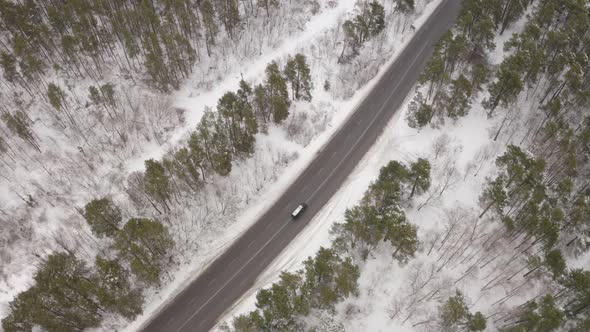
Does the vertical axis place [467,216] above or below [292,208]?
below

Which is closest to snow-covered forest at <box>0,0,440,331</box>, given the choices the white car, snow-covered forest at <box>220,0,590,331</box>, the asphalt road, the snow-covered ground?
the snow-covered ground

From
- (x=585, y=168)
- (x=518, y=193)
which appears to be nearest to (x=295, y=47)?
(x=518, y=193)

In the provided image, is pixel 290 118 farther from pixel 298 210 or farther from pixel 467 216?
pixel 467 216

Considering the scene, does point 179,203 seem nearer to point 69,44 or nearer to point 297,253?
point 297,253

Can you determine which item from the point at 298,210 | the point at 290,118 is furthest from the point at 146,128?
the point at 298,210

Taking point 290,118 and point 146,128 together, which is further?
point 290,118

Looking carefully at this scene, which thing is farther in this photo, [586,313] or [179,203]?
[179,203]
